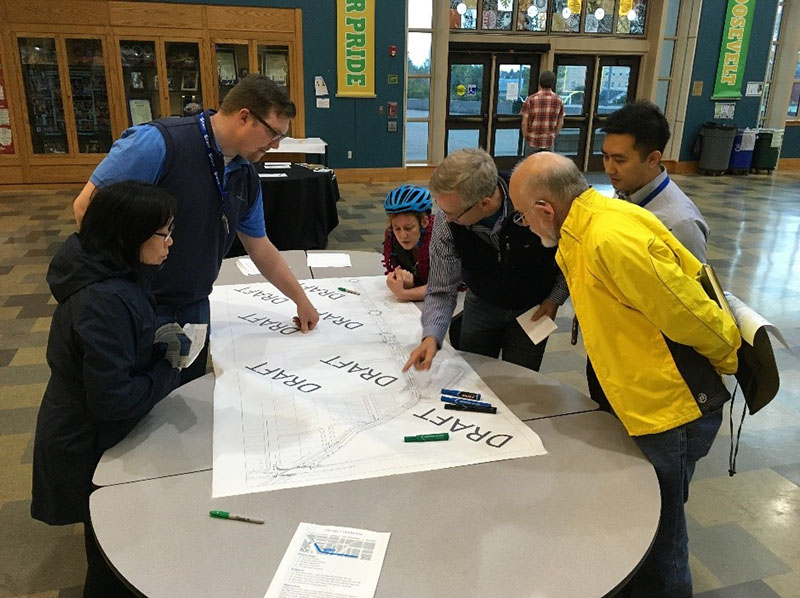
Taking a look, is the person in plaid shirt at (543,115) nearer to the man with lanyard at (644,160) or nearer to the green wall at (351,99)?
the green wall at (351,99)

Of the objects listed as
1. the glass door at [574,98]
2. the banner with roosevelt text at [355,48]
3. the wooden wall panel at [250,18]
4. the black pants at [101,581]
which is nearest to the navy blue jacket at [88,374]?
the black pants at [101,581]

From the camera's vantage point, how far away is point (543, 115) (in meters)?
8.30

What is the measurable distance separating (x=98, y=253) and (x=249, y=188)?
788 mm

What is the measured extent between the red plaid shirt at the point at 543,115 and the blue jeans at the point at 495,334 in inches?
262

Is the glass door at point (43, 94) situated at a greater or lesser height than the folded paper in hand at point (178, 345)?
greater

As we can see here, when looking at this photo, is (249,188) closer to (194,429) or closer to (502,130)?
(194,429)

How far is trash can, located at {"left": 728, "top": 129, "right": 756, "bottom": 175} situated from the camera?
10773mm

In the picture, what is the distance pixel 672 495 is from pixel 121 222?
1430mm

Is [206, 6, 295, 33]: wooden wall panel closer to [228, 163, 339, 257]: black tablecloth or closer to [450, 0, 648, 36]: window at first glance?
[450, 0, 648, 36]: window

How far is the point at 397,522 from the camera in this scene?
120cm

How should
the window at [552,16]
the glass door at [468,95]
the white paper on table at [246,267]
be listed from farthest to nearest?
the glass door at [468,95], the window at [552,16], the white paper on table at [246,267]

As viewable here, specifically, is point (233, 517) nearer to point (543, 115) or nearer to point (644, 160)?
point (644, 160)

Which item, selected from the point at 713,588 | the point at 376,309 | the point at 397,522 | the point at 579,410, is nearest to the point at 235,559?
the point at 397,522

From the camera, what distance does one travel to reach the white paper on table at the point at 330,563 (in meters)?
1.04
